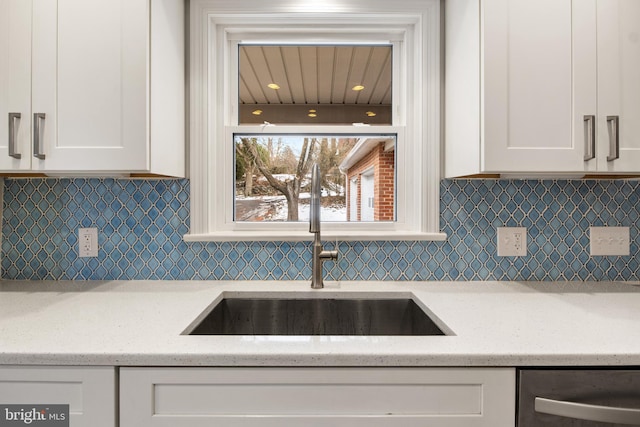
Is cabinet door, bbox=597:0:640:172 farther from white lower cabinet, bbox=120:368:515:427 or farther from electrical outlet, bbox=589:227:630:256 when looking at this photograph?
white lower cabinet, bbox=120:368:515:427

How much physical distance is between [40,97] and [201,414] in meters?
1.10

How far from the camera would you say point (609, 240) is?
5.19 ft

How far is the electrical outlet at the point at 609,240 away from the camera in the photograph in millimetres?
1580

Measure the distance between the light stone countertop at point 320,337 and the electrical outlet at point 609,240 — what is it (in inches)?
6.6

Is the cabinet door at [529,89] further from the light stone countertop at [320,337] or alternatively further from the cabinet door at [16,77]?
the cabinet door at [16,77]

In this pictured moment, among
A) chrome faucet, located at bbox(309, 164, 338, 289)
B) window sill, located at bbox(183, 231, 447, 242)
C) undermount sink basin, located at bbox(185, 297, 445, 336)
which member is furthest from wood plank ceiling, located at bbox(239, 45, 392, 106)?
undermount sink basin, located at bbox(185, 297, 445, 336)

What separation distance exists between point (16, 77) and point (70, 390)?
3.26ft

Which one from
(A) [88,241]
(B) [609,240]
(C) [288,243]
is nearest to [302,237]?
(C) [288,243]

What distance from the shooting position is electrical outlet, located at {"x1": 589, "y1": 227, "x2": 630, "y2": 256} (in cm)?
158

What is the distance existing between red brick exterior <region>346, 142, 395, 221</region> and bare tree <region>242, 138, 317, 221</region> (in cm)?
19

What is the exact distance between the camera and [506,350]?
89 cm

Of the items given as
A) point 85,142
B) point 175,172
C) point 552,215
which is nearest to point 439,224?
point 552,215

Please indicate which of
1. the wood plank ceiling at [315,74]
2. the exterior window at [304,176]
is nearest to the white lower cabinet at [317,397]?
the exterior window at [304,176]

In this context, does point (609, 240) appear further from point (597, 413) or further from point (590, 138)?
point (597, 413)
